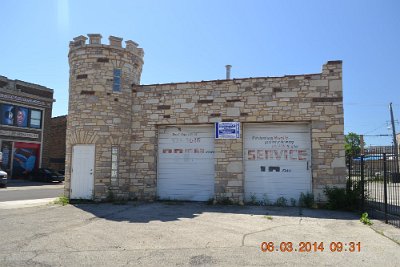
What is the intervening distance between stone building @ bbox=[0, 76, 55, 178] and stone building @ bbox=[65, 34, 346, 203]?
56.6ft

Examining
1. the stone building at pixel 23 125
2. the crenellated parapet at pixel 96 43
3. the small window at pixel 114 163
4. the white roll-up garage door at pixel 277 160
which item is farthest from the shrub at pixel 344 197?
the stone building at pixel 23 125

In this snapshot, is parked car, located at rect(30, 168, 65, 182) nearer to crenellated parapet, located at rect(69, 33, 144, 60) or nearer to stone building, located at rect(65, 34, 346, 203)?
stone building, located at rect(65, 34, 346, 203)

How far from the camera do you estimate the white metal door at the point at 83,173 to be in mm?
12625

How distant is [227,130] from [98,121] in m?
4.94

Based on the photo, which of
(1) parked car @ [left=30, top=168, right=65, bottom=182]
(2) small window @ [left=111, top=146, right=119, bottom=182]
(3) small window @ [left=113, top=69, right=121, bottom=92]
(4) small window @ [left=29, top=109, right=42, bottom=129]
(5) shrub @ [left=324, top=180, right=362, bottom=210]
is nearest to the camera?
(5) shrub @ [left=324, top=180, right=362, bottom=210]

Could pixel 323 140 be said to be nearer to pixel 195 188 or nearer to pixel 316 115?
pixel 316 115

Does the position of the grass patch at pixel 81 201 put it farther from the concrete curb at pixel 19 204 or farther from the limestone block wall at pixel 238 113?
the limestone block wall at pixel 238 113

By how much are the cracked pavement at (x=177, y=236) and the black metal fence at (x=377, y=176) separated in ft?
2.65

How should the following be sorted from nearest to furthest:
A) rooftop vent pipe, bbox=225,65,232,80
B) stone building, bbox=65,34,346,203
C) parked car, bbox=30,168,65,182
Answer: stone building, bbox=65,34,346,203, rooftop vent pipe, bbox=225,65,232,80, parked car, bbox=30,168,65,182

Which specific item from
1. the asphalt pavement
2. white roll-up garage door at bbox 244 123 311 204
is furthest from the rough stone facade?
white roll-up garage door at bbox 244 123 311 204

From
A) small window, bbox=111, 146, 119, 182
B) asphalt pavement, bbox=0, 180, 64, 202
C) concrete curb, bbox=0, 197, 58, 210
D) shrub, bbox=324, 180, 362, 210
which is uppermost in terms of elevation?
small window, bbox=111, 146, 119, 182

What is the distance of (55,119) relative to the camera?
110 ft

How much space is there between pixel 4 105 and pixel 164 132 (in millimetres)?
19765

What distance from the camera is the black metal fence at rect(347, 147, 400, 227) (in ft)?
28.5
